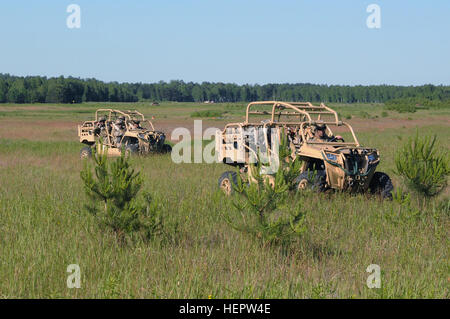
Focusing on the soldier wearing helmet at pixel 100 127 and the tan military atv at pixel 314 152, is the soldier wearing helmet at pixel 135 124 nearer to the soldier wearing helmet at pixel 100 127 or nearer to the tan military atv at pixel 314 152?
the soldier wearing helmet at pixel 100 127

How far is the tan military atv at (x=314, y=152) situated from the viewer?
908 centimetres

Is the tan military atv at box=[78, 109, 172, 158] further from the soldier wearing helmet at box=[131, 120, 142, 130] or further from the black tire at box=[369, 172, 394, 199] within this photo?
the black tire at box=[369, 172, 394, 199]

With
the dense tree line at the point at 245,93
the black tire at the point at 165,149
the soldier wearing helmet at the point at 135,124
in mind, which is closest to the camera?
the soldier wearing helmet at the point at 135,124

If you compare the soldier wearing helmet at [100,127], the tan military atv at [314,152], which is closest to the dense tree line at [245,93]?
the soldier wearing helmet at [100,127]

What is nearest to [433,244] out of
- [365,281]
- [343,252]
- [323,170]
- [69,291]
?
[343,252]

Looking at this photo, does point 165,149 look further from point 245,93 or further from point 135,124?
point 245,93

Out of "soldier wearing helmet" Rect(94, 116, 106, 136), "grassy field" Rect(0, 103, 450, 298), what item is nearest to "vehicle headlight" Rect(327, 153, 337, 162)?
"grassy field" Rect(0, 103, 450, 298)

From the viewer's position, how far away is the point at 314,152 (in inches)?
364

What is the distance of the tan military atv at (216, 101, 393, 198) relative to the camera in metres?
9.08

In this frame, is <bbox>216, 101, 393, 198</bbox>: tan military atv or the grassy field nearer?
the grassy field

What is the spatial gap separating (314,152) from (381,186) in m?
1.52

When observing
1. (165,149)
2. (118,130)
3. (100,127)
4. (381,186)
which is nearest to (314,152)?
(381,186)

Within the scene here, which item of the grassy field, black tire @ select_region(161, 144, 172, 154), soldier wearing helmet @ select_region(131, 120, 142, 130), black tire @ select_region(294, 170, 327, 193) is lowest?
the grassy field
